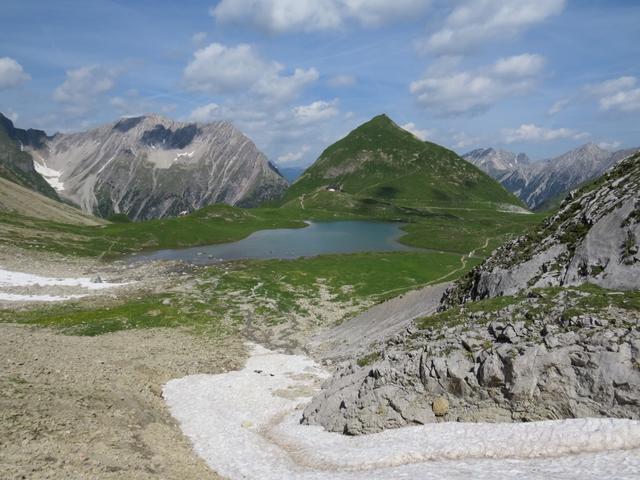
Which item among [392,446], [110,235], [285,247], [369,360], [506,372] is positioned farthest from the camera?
[110,235]

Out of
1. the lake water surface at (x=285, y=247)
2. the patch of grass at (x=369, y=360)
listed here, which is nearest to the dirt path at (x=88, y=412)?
the patch of grass at (x=369, y=360)

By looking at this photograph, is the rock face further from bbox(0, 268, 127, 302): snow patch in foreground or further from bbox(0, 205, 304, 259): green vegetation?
bbox(0, 205, 304, 259): green vegetation

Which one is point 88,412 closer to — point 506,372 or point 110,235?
point 506,372

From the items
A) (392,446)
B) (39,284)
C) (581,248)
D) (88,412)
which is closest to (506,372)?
(392,446)

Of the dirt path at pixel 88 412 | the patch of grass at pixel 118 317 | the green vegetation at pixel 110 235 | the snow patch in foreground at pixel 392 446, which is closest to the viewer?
the snow patch in foreground at pixel 392 446

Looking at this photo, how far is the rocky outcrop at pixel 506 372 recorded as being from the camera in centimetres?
2533

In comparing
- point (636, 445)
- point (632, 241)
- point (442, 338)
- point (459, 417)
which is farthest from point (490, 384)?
point (632, 241)

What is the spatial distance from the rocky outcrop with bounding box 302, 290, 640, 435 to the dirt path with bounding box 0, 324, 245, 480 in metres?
11.5

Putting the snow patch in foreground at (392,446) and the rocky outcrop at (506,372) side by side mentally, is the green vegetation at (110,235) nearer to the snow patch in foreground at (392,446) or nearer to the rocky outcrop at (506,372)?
the snow patch in foreground at (392,446)

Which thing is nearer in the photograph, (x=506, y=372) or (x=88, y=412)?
(x=506, y=372)

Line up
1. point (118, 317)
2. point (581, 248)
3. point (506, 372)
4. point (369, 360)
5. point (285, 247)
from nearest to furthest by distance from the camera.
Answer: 1. point (506, 372)
2. point (369, 360)
3. point (581, 248)
4. point (118, 317)
5. point (285, 247)

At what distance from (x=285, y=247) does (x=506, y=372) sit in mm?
135607

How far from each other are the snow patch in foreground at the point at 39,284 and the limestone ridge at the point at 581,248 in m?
70.2

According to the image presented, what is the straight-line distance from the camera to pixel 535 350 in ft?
90.8
